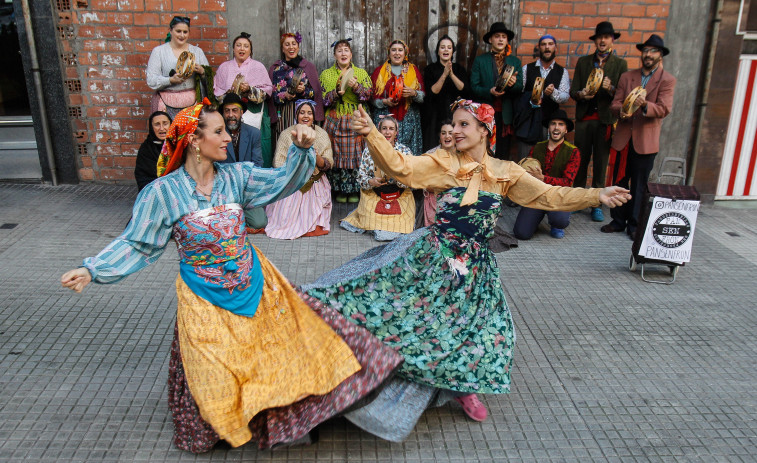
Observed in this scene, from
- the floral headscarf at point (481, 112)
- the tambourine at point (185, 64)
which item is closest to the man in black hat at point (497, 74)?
the tambourine at point (185, 64)

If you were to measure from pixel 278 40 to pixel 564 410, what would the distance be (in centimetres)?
579

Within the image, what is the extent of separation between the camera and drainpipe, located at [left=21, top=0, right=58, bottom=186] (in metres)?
7.45

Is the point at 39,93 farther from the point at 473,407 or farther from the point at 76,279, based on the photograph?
the point at 473,407

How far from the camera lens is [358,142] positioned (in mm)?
7543

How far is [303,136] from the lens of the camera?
10.4ft

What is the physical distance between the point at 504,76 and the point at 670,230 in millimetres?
2509

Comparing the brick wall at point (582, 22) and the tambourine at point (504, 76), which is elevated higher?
the brick wall at point (582, 22)

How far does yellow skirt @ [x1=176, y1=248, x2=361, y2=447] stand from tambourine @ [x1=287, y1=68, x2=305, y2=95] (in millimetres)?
4289

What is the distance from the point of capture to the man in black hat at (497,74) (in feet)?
24.4

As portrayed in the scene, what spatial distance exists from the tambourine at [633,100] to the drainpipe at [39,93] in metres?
6.83

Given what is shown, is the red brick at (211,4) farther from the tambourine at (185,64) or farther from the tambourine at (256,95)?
the tambourine at (256,95)

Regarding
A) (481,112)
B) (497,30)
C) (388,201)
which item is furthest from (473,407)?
(497,30)

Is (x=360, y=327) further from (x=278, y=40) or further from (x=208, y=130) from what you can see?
(x=278, y=40)

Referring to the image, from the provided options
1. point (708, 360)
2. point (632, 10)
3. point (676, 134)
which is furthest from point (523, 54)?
point (708, 360)
